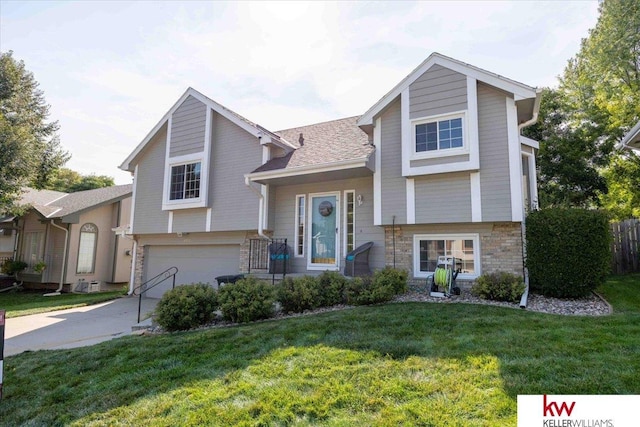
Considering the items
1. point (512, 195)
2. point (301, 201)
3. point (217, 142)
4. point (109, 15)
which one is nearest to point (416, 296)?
point (512, 195)

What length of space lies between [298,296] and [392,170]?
13.8ft

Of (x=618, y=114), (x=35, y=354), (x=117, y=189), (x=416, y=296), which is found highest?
(x=618, y=114)

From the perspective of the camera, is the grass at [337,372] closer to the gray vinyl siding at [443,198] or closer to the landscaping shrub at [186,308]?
the landscaping shrub at [186,308]

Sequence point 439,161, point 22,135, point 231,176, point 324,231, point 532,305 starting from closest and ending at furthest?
point 532,305 → point 439,161 → point 324,231 → point 231,176 → point 22,135

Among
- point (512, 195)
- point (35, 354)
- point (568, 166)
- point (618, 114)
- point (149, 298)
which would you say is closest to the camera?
point (35, 354)

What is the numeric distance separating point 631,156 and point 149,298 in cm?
2020

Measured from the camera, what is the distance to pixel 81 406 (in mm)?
3660

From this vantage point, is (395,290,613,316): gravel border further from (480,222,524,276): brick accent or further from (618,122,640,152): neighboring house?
(618,122,640,152): neighboring house

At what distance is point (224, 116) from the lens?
12.0 m

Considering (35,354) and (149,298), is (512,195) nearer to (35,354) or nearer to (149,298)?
(35,354)

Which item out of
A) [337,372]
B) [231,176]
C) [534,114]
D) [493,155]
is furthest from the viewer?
[231,176]

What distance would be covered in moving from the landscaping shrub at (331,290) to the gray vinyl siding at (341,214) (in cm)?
221

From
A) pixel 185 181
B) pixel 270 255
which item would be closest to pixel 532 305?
pixel 270 255

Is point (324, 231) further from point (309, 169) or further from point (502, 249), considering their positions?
point (502, 249)
